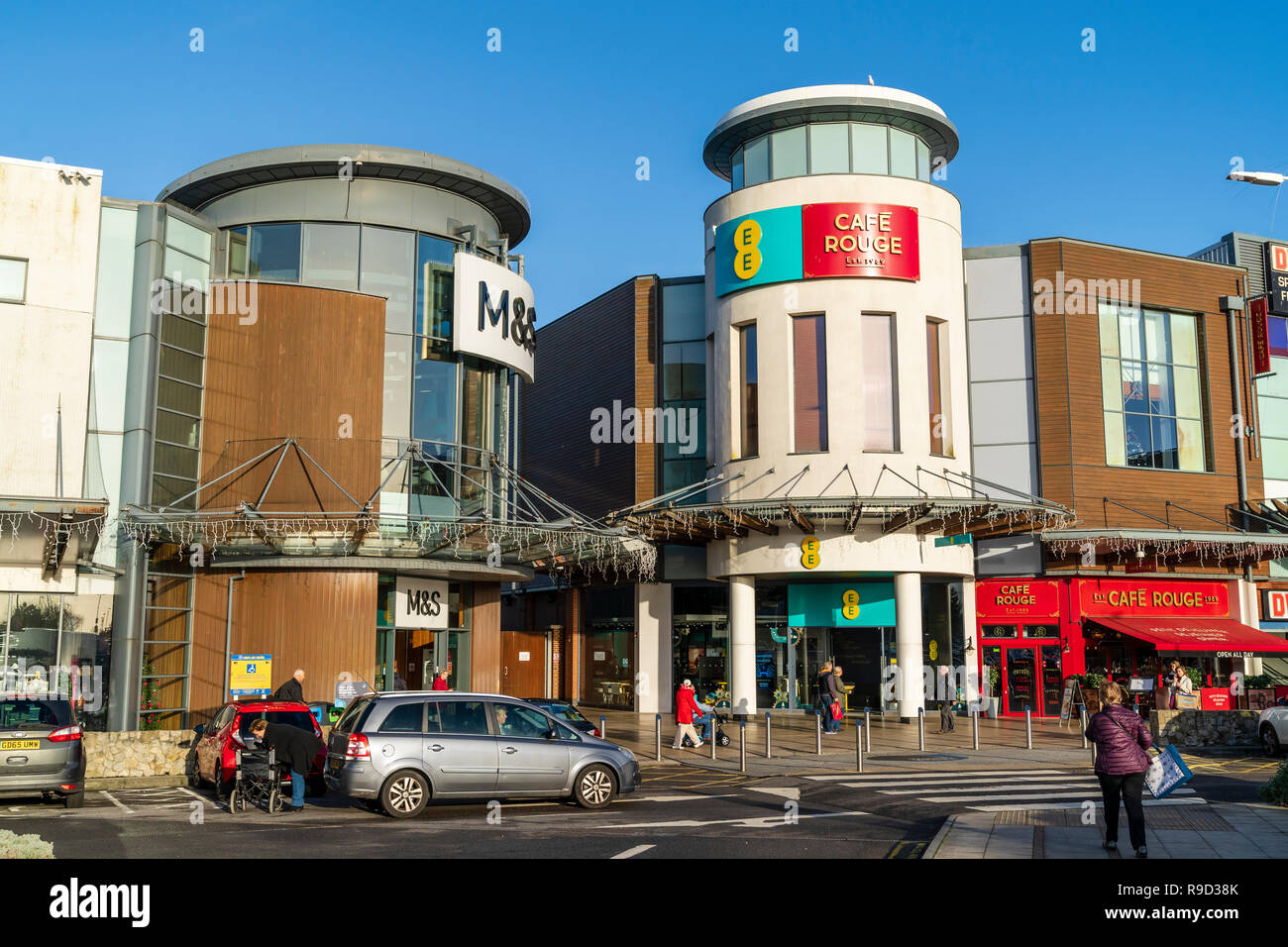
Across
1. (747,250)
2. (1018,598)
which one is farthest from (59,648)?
(1018,598)

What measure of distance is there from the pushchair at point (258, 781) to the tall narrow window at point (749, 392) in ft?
62.6

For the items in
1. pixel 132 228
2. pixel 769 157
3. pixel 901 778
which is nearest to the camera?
pixel 901 778

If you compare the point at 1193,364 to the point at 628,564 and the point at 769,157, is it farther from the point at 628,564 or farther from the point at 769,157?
the point at 628,564

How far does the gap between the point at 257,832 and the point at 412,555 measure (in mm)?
12789

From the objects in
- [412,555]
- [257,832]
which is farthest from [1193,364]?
[257,832]

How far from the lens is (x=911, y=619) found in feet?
102

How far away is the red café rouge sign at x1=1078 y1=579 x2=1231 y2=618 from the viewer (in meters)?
33.4

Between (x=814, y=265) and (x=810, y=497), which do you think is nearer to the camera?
(x=810, y=497)

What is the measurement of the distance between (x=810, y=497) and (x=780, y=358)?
14.7 feet

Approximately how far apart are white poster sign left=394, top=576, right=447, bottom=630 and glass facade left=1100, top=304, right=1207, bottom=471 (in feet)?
64.3

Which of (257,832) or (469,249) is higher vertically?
(469,249)

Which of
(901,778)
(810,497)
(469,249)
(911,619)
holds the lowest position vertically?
(901,778)

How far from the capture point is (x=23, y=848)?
28.9ft
